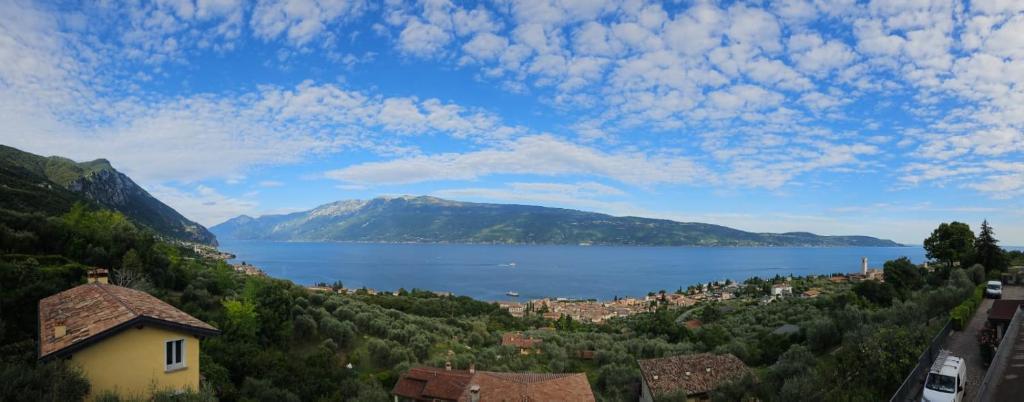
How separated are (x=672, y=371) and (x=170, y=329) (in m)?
19.2

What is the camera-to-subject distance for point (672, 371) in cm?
2238

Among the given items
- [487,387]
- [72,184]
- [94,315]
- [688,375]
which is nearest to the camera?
[94,315]

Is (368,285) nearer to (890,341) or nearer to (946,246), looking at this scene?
(946,246)

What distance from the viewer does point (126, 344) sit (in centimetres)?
874

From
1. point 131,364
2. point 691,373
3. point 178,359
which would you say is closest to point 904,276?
point 691,373

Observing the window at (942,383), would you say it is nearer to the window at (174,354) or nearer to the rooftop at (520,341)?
the window at (174,354)

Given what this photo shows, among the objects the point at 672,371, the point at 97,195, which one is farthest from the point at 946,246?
the point at 97,195

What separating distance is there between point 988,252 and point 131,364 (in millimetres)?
45657

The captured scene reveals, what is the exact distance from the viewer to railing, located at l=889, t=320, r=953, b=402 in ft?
38.1

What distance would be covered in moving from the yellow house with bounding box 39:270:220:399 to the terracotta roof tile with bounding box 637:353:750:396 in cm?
1704

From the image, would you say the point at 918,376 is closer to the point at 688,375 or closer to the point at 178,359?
the point at 688,375

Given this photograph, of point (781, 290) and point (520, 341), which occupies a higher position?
point (781, 290)

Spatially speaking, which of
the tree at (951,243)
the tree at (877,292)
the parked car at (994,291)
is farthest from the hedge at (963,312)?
the tree at (951,243)

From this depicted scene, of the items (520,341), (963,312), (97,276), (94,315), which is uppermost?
(97,276)
